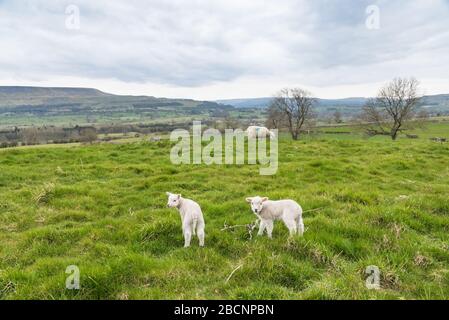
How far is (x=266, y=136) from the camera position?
28.1 metres

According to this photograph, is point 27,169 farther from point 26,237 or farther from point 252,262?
point 252,262

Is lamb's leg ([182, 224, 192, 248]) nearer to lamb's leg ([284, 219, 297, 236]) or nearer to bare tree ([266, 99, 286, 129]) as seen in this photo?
lamb's leg ([284, 219, 297, 236])

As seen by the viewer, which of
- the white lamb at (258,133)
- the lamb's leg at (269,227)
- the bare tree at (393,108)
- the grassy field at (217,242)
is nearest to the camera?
the grassy field at (217,242)

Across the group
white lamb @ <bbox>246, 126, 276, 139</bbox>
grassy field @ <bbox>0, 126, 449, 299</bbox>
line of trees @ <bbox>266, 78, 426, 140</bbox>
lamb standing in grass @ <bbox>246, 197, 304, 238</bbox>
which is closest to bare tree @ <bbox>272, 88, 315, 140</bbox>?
line of trees @ <bbox>266, 78, 426, 140</bbox>

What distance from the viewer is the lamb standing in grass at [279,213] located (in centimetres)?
743

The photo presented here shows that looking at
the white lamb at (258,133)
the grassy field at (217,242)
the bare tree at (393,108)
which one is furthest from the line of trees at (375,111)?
the grassy field at (217,242)

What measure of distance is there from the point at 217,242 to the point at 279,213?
150 cm

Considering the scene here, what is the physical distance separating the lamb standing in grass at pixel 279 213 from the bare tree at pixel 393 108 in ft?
158

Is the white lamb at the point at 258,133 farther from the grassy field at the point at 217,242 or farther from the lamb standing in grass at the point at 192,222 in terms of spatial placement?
the lamb standing in grass at the point at 192,222

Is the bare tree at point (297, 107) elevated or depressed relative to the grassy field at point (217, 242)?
elevated

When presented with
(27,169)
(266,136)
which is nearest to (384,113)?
(266,136)

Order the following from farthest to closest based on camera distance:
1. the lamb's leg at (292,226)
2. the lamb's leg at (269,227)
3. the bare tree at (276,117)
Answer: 1. the bare tree at (276,117)
2. the lamb's leg at (269,227)
3. the lamb's leg at (292,226)

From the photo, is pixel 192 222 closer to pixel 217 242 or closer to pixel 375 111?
pixel 217 242

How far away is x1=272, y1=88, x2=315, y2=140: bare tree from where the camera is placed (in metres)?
58.7
